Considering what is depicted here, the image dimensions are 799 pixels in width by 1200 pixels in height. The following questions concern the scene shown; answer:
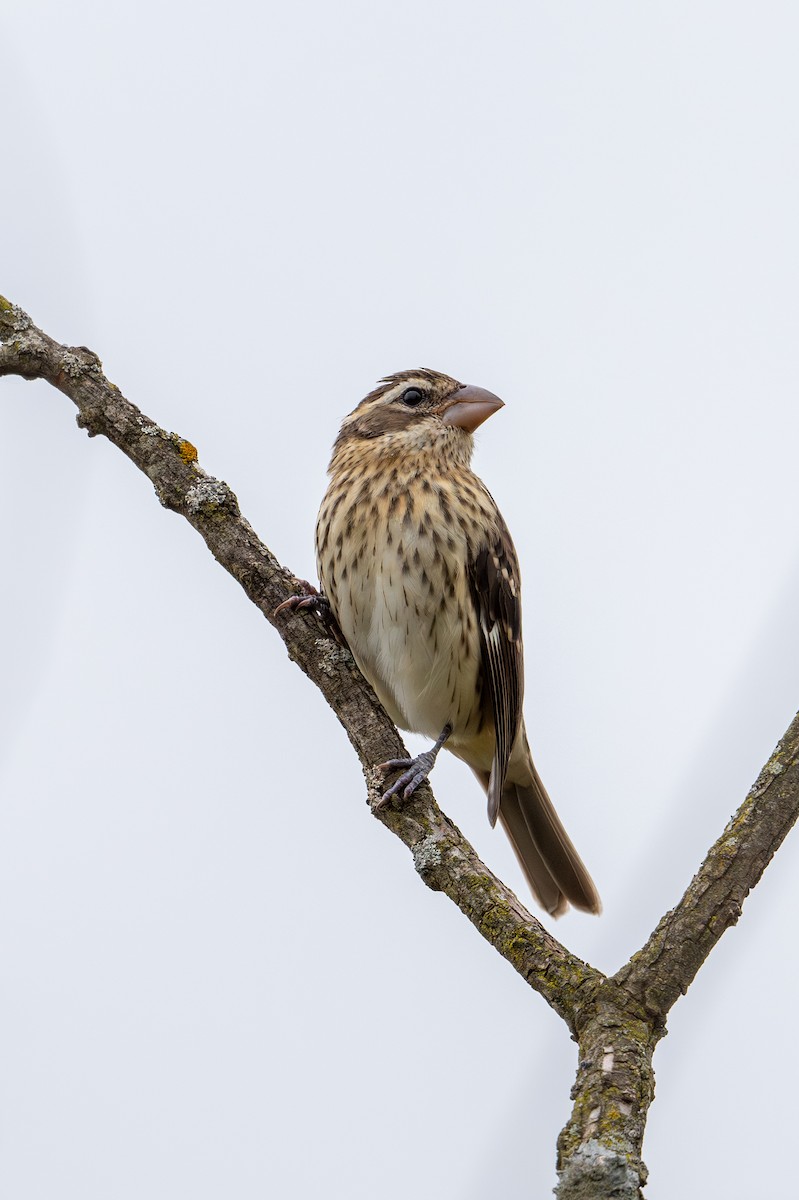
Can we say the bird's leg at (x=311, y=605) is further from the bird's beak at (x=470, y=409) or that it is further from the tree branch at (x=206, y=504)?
the bird's beak at (x=470, y=409)

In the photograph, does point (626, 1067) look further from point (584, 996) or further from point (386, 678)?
point (386, 678)

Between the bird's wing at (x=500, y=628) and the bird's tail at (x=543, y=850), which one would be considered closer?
the bird's wing at (x=500, y=628)

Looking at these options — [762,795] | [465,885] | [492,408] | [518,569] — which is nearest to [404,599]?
[518,569]

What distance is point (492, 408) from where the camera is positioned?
591 cm

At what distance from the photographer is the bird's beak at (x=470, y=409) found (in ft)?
19.4

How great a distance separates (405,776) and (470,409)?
2.45m

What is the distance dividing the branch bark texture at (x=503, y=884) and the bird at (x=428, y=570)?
100 cm

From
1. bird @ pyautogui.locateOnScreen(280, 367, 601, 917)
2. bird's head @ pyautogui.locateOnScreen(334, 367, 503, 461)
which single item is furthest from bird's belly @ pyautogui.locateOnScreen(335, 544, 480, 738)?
bird's head @ pyautogui.locateOnScreen(334, 367, 503, 461)

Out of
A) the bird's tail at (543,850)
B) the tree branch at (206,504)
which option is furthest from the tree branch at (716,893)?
the bird's tail at (543,850)

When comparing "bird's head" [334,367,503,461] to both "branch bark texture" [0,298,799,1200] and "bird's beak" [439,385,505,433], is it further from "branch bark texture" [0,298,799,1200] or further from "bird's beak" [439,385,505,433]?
"branch bark texture" [0,298,799,1200]

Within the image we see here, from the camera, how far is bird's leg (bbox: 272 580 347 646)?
13.9ft

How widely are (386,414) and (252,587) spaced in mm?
2015

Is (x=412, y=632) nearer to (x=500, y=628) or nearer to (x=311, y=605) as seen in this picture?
(x=500, y=628)

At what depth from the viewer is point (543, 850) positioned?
20.9 ft
